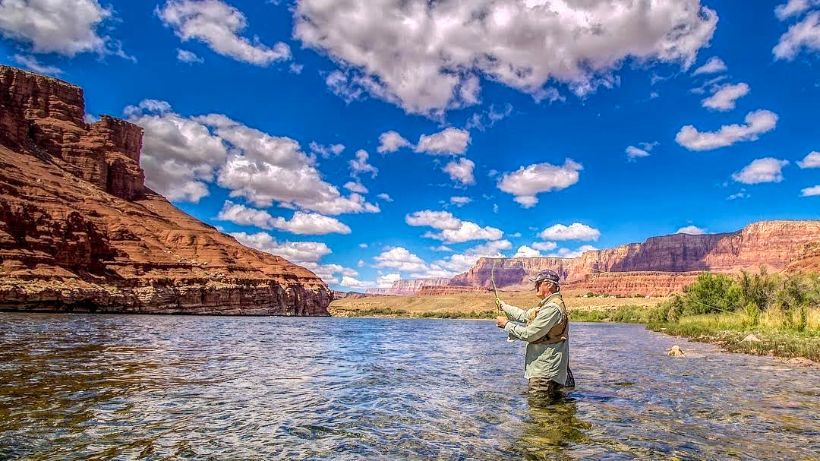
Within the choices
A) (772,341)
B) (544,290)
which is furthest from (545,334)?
(772,341)

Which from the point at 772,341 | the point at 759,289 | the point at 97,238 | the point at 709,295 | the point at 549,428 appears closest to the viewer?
the point at 549,428

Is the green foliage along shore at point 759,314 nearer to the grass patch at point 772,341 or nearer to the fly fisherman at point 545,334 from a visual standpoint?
the grass patch at point 772,341

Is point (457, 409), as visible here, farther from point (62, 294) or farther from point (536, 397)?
point (62, 294)

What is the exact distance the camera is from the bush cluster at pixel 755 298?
29.9 metres

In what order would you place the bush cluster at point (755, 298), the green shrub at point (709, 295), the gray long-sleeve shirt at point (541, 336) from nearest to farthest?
the gray long-sleeve shirt at point (541, 336) < the bush cluster at point (755, 298) < the green shrub at point (709, 295)

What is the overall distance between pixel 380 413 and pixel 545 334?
304 centimetres

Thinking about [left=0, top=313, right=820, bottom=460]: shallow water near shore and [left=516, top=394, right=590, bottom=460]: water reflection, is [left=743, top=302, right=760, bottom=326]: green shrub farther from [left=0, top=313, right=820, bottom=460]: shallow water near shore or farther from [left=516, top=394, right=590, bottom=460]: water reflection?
[left=516, top=394, right=590, bottom=460]: water reflection

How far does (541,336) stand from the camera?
322 inches

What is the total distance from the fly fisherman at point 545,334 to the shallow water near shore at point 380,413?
17.2 inches

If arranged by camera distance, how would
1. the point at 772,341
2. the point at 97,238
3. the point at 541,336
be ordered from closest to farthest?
1. the point at 541,336
2. the point at 772,341
3. the point at 97,238

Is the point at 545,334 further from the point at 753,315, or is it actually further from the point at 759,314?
the point at 759,314

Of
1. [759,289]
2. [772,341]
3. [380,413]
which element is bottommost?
[380,413]

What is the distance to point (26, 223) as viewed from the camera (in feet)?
217

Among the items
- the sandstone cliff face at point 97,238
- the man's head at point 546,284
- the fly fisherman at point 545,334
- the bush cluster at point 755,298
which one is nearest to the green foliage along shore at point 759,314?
the bush cluster at point 755,298
